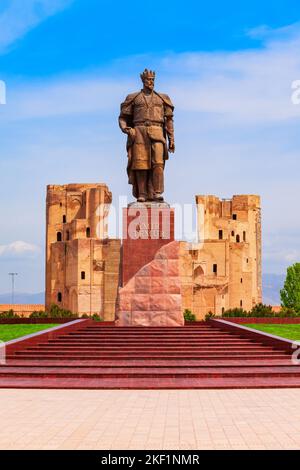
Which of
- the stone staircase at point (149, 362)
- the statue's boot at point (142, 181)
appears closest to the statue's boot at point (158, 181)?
the statue's boot at point (142, 181)

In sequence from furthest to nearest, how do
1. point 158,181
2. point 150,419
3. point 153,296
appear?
point 158,181 < point 153,296 < point 150,419

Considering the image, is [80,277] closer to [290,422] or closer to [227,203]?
[227,203]

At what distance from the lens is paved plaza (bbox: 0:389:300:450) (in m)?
6.74

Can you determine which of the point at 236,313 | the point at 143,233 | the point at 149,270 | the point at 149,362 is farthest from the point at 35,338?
the point at 236,313

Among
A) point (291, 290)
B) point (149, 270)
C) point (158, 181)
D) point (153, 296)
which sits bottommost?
point (291, 290)

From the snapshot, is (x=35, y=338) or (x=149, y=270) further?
(x=149, y=270)

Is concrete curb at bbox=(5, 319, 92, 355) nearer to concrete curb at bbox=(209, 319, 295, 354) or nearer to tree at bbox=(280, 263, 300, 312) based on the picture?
concrete curb at bbox=(209, 319, 295, 354)

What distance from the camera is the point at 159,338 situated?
1512cm

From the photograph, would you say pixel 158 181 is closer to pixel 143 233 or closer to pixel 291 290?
pixel 143 233

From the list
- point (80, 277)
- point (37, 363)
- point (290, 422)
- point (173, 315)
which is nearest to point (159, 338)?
point (173, 315)

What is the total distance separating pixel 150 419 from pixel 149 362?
15.6 feet

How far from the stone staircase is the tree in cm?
4190

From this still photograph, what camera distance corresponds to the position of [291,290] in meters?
57.7
